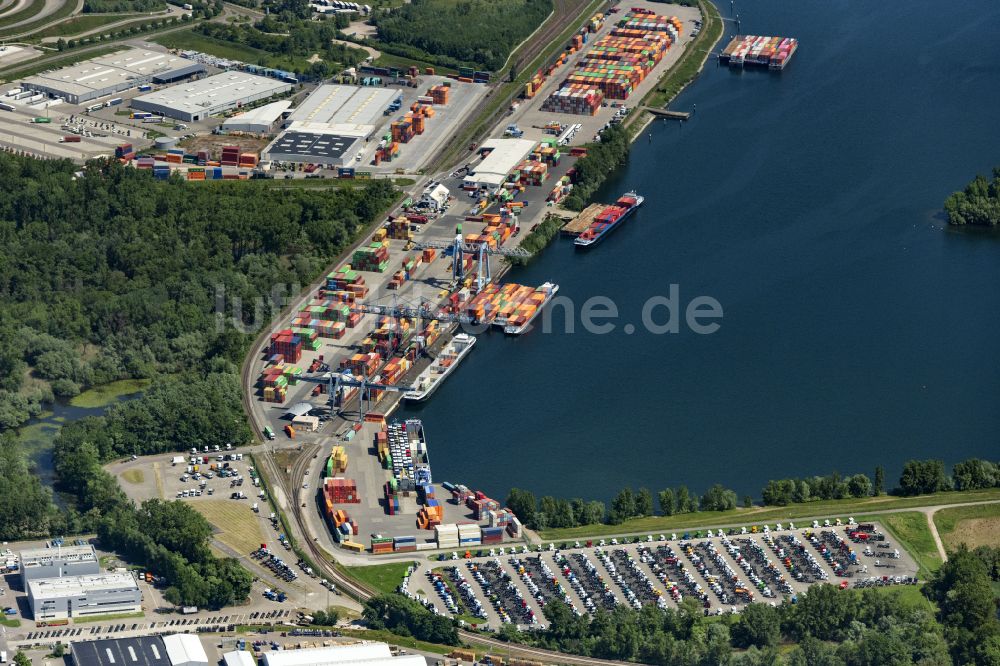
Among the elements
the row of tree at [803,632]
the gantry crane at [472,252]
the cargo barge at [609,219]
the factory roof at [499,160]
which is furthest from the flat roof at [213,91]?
the row of tree at [803,632]

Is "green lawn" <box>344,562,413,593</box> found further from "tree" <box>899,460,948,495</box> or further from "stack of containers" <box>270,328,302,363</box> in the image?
"tree" <box>899,460,948,495</box>

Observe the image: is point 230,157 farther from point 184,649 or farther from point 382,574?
point 184,649

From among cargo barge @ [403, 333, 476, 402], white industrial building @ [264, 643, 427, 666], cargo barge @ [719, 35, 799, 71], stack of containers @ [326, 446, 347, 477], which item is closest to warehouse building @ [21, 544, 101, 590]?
white industrial building @ [264, 643, 427, 666]

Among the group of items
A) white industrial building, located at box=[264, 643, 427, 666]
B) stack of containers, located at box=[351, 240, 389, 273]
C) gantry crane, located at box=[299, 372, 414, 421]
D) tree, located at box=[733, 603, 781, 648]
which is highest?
stack of containers, located at box=[351, 240, 389, 273]

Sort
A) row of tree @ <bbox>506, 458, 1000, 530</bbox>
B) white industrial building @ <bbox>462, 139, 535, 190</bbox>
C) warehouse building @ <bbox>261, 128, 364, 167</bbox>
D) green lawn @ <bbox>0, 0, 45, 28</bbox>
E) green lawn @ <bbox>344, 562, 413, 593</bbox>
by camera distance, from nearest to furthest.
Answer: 1. green lawn @ <bbox>344, 562, 413, 593</bbox>
2. row of tree @ <bbox>506, 458, 1000, 530</bbox>
3. white industrial building @ <bbox>462, 139, 535, 190</bbox>
4. warehouse building @ <bbox>261, 128, 364, 167</bbox>
5. green lawn @ <bbox>0, 0, 45, 28</bbox>

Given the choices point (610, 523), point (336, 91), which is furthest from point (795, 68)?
point (610, 523)

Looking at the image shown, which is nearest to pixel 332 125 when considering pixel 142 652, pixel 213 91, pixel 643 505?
pixel 213 91

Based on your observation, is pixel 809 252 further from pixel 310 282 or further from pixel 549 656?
pixel 549 656
